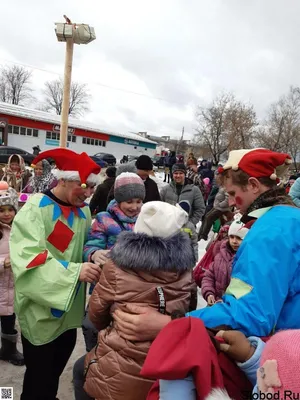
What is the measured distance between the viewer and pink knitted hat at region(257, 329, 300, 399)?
0.88 m

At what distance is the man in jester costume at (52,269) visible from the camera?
1834 millimetres

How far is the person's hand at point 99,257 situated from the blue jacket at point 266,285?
2.88ft

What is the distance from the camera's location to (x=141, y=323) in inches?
56.0

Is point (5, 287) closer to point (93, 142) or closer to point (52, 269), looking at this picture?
point (52, 269)

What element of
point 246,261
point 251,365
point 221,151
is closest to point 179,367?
point 251,365

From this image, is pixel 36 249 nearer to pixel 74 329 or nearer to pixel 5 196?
pixel 74 329

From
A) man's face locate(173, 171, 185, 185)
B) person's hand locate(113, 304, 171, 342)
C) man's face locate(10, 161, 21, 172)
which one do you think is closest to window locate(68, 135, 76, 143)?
man's face locate(10, 161, 21, 172)

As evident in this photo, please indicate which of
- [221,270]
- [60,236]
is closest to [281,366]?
[60,236]

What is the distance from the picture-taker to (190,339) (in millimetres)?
1067

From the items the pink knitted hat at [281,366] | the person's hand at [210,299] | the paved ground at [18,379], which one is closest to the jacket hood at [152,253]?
the pink knitted hat at [281,366]

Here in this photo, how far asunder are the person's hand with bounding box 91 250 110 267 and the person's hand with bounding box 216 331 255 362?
974mm

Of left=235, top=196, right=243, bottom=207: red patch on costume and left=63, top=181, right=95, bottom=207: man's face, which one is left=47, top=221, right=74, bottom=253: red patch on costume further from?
left=235, top=196, right=243, bottom=207: red patch on costume

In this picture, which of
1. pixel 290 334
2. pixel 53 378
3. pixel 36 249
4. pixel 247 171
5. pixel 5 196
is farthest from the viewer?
pixel 5 196

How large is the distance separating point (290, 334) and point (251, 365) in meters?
0.26
